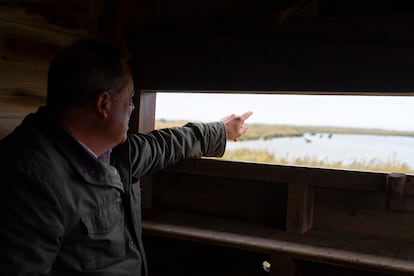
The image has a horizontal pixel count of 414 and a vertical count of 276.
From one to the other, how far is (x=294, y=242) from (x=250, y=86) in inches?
23.3

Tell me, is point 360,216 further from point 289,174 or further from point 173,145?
point 173,145

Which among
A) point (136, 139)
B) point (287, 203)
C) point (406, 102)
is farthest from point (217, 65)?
point (406, 102)

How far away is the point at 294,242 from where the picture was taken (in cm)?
157

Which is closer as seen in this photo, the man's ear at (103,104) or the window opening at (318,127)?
the man's ear at (103,104)

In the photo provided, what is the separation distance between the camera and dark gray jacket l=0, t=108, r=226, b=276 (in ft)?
2.83

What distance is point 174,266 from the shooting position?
1.89 metres

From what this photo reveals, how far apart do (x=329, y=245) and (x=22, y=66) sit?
4.06 ft

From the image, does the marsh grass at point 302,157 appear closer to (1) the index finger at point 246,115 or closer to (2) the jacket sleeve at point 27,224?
(1) the index finger at point 246,115

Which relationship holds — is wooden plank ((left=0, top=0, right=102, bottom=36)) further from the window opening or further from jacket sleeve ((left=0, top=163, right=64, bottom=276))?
jacket sleeve ((left=0, top=163, right=64, bottom=276))

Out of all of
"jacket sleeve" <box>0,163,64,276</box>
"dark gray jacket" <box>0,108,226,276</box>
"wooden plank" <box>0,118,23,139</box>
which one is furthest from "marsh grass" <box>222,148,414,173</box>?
"jacket sleeve" <box>0,163,64,276</box>

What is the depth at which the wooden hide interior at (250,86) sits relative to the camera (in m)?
1.48

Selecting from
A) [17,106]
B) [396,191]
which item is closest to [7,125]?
[17,106]

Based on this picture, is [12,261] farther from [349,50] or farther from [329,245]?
[349,50]

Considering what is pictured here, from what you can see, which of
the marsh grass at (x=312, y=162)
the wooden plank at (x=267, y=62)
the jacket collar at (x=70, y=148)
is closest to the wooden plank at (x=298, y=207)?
the marsh grass at (x=312, y=162)
